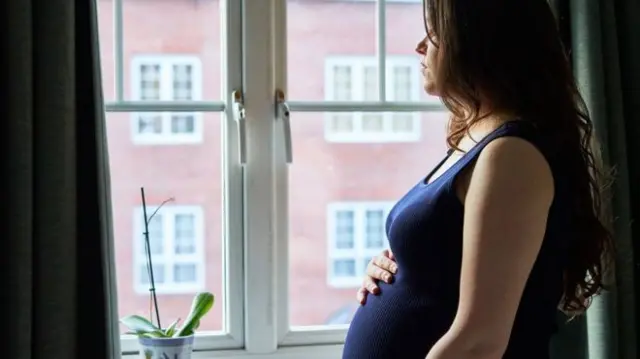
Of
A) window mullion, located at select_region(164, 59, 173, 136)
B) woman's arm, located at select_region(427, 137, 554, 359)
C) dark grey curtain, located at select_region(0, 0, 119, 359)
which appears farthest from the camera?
window mullion, located at select_region(164, 59, 173, 136)

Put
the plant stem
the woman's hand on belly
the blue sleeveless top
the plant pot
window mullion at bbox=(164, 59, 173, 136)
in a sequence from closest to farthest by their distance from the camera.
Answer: the blue sleeveless top < the woman's hand on belly < the plant pot < the plant stem < window mullion at bbox=(164, 59, 173, 136)

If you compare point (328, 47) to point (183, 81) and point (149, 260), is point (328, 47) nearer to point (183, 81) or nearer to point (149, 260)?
point (183, 81)

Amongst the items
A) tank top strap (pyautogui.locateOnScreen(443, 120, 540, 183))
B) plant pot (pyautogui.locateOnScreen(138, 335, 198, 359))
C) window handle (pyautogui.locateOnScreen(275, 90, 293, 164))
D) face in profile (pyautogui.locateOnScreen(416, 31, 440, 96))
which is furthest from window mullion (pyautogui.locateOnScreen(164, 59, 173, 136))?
tank top strap (pyautogui.locateOnScreen(443, 120, 540, 183))

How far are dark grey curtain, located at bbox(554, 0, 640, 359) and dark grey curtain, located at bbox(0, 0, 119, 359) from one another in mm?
927

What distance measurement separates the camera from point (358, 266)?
1.92 m

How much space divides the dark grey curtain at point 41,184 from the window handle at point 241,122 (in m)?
0.35

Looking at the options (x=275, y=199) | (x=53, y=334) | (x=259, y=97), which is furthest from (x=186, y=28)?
(x=53, y=334)

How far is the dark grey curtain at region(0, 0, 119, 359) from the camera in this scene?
1404 mm

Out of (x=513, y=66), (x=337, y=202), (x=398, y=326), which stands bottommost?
(x=398, y=326)

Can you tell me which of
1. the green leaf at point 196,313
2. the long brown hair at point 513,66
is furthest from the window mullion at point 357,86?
the long brown hair at point 513,66

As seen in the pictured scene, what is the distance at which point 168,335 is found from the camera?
1.63 m

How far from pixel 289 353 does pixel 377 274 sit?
0.58 metres

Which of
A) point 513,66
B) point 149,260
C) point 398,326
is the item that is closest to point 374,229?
point 149,260

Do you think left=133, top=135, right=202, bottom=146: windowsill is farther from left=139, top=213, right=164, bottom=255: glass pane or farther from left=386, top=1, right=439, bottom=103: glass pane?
left=386, top=1, right=439, bottom=103: glass pane
